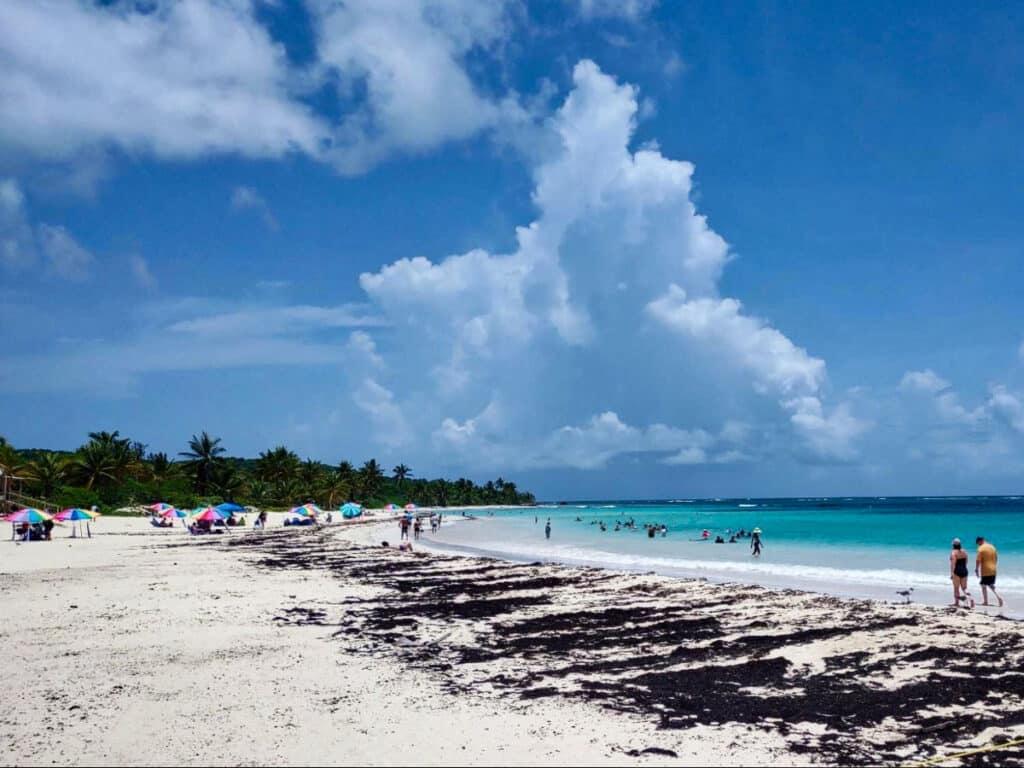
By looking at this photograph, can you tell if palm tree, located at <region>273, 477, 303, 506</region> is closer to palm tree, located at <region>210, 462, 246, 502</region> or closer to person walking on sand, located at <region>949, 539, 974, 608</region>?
palm tree, located at <region>210, 462, 246, 502</region>

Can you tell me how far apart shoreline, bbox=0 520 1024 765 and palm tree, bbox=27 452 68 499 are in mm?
51331

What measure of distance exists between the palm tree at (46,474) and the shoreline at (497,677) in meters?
51.3

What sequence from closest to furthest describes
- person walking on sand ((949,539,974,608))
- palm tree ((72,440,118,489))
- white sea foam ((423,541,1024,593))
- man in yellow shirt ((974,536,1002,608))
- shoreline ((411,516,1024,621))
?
1. person walking on sand ((949,539,974,608))
2. man in yellow shirt ((974,536,1002,608))
3. shoreline ((411,516,1024,621))
4. white sea foam ((423,541,1024,593))
5. palm tree ((72,440,118,489))

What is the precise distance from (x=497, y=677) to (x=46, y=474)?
68191 mm

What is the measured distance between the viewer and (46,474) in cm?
6481

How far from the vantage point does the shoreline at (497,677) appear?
7.83 m

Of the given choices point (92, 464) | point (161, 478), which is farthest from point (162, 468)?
point (92, 464)

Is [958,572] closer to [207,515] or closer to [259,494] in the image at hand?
[207,515]

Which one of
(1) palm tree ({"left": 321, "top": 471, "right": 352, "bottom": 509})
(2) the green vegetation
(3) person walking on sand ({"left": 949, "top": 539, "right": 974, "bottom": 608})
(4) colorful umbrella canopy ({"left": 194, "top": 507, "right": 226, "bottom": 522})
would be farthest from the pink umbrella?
(1) palm tree ({"left": 321, "top": 471, "right": 352, "bottom": 509})

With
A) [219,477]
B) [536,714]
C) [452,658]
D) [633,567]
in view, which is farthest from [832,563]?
[219,477]

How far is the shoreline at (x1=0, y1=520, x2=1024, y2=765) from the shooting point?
7.83m

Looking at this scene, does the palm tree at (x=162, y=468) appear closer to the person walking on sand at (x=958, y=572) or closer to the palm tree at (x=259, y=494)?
the palm tree at (x=259, y=494)

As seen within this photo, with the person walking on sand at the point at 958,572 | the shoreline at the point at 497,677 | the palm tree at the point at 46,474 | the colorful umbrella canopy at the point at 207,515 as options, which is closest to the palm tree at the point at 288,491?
the palm tree at the point at 46,474

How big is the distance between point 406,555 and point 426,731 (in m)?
26.4
